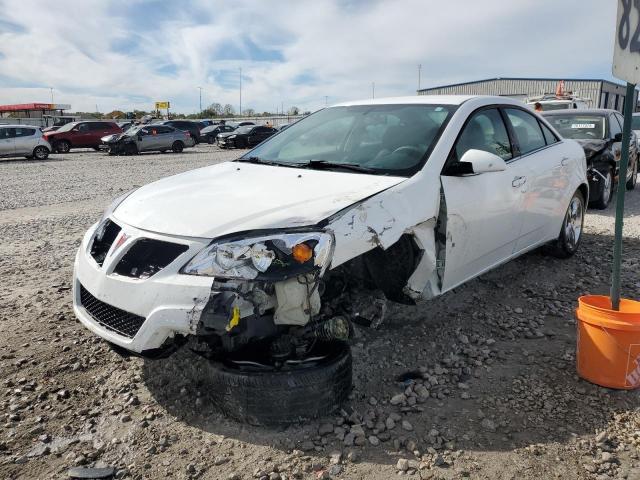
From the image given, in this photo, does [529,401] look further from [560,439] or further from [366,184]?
[366,184]

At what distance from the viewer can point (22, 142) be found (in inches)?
833

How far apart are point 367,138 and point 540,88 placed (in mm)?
47533

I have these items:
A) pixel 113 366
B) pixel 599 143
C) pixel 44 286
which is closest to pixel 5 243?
pixel 44 286

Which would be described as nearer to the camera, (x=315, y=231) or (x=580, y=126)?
(x=315, y=231)

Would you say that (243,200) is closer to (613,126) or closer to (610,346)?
(610,346)

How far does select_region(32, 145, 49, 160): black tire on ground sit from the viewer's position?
71.2 ft

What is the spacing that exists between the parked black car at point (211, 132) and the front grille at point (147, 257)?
32502mm

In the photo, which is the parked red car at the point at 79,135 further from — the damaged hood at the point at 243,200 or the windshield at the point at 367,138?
the damaged hood at the point at 243,200

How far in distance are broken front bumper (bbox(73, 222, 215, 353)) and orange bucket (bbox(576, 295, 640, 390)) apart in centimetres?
214

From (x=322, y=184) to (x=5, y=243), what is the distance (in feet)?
17.2

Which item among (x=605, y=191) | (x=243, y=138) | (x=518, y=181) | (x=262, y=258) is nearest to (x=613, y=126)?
(x=605, y=191)

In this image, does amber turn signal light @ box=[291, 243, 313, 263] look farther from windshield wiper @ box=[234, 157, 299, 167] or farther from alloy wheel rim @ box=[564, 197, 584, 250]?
alloy wheel rim @ box=[564, 197, 584, 250]

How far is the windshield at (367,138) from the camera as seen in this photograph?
11.5 feet

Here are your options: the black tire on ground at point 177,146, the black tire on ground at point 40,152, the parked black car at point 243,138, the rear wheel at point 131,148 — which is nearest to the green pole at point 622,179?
the black tire on ground at point 40,152
